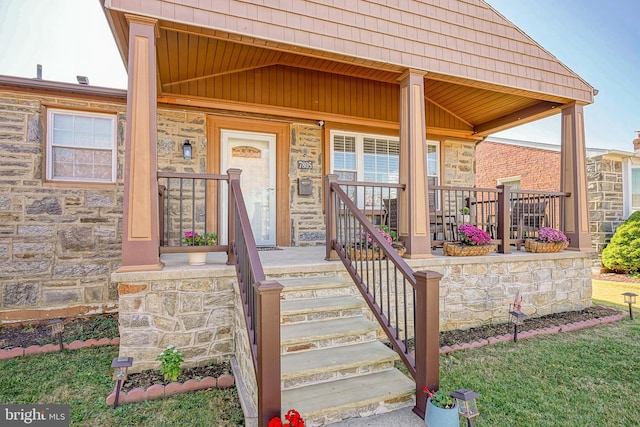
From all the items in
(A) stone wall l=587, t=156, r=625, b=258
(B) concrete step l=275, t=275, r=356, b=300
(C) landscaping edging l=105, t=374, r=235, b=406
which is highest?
(A) stone wall l=587, t=156, r=625, b=258

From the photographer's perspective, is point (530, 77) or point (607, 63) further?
point (607, 63)

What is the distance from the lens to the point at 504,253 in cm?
475

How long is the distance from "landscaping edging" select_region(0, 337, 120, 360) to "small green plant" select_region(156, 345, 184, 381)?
121 centimetres

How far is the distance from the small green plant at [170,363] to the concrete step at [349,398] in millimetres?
1090

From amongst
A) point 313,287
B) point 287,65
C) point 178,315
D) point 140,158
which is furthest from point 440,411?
point 287,65

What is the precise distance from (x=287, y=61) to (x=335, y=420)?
467 cm

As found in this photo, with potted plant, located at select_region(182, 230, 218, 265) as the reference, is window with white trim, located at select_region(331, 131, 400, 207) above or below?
above

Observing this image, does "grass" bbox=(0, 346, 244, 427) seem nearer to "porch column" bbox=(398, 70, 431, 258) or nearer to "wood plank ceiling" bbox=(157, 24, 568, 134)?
"porch column" bbox=(398, 70, 431, 258)

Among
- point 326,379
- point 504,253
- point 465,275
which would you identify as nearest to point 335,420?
point 326,379

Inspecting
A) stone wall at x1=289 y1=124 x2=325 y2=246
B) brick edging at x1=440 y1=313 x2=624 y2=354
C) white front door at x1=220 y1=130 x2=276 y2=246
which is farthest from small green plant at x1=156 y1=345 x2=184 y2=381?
stone wall at x1=289 y1=124 x2=325 y2=246

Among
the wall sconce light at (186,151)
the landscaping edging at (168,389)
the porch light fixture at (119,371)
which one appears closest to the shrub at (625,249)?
the landscaping edging at (168,389)

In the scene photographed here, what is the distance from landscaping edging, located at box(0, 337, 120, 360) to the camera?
133 inches

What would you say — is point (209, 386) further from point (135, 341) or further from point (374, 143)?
point (374, 143)

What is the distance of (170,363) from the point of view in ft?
9.38
